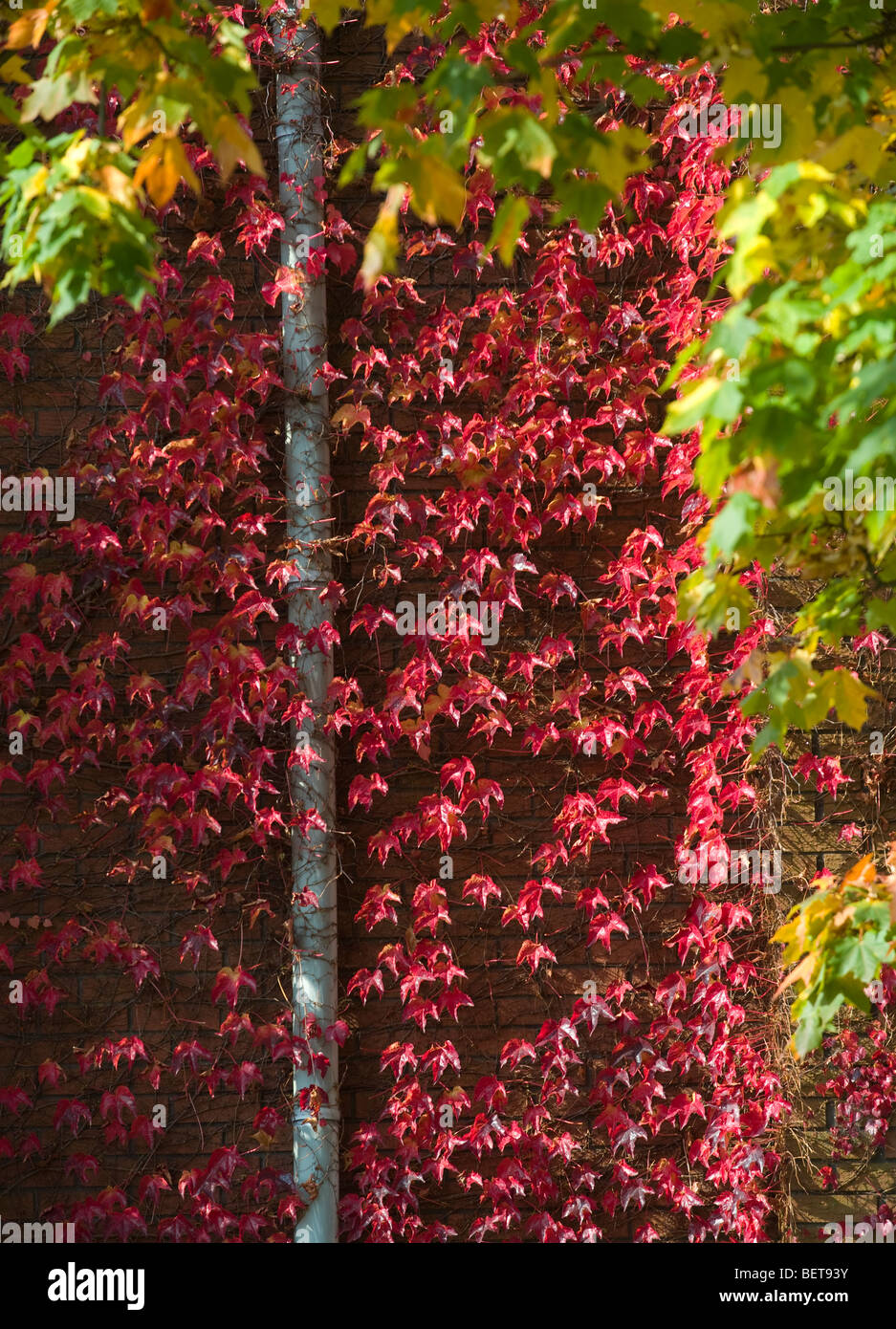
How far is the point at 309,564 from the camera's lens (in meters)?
3.00

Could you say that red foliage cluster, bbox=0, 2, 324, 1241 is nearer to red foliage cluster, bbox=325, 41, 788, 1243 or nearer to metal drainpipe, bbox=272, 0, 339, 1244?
metal drainpipe, bbox=272, 0, 339, 1244

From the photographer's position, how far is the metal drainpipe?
2.92 meters

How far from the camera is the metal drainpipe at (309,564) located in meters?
2.92

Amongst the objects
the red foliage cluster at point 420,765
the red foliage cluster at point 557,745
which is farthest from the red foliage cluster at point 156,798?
the red foliage cluster at point 557,745

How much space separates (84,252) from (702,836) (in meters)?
2.16

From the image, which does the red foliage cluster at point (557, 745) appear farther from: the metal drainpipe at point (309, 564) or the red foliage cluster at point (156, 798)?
the red foliage cluster at point (156, 798)

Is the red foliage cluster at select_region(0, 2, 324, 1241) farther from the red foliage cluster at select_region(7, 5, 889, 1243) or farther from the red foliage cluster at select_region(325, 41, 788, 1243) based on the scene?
the red foliage cluster at select_region(325, 41, 788, 1243)

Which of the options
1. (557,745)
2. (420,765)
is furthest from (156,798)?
(557,745)

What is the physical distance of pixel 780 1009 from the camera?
3.02 meters

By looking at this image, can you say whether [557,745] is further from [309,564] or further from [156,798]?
[156,798]

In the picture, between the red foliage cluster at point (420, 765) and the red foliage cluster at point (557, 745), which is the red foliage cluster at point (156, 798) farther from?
the red foliage cluster at point (557, 745)

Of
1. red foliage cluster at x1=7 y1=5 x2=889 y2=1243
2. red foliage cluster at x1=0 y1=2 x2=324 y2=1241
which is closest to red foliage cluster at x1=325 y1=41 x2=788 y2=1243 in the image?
red foliage cluster at x1=7 y1=5 x2=889 y2=1243

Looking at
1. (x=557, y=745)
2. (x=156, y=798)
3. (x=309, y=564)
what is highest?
(x=309, y=564)
